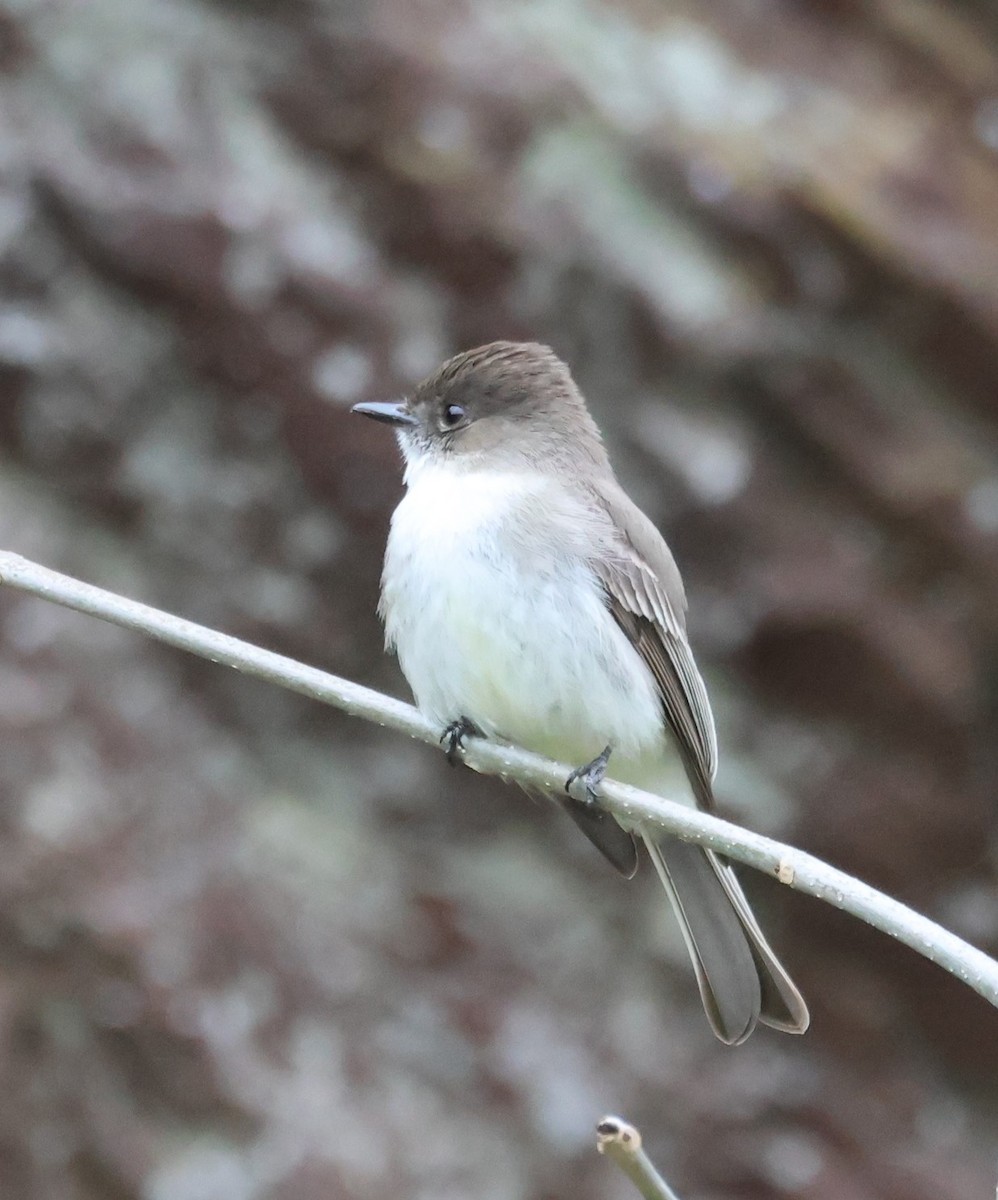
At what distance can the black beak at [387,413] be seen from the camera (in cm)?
334

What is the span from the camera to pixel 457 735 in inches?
119

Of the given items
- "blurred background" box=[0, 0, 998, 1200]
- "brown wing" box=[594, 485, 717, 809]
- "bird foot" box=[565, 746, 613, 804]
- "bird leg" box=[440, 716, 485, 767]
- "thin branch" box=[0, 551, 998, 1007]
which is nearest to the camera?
"thin branch" box=[0, 551, 998, 1007]

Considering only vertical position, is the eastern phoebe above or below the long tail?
above

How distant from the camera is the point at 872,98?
14.5ft

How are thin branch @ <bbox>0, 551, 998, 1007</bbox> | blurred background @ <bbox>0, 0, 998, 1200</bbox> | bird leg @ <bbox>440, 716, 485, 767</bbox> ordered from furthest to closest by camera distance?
blurred background @ <bbox>0, 0, 998, 1200</bbox>
bird leg @ <bbox>440, 716, 485, 767</bbox>
thin branch @ <bbox>0, 551, 998, 1007</bbox>

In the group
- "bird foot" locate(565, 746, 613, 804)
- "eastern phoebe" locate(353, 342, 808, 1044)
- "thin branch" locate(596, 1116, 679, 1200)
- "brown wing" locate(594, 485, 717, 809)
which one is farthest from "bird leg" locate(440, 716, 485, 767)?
"thin branch" locate(596, 1116, 679, 1200)

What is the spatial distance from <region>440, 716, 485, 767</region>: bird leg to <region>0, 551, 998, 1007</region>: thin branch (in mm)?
416

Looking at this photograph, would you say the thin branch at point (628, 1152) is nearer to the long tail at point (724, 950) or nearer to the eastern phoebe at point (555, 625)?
the eastern phoebe at point (555, 625)

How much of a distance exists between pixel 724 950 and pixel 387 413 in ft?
4.47

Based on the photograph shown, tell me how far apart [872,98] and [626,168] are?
0.77 metres

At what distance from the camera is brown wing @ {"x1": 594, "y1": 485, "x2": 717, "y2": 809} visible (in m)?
3.12

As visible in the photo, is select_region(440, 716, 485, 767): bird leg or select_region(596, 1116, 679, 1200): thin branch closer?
select_region(596, 1116, 679, 1200): thin branch

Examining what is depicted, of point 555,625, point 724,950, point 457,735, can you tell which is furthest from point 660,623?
point 724,950

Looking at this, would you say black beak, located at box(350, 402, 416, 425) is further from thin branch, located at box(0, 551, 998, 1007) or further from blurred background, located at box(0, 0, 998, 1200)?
thin branch, located at box(0, 551, 998, 1007)
